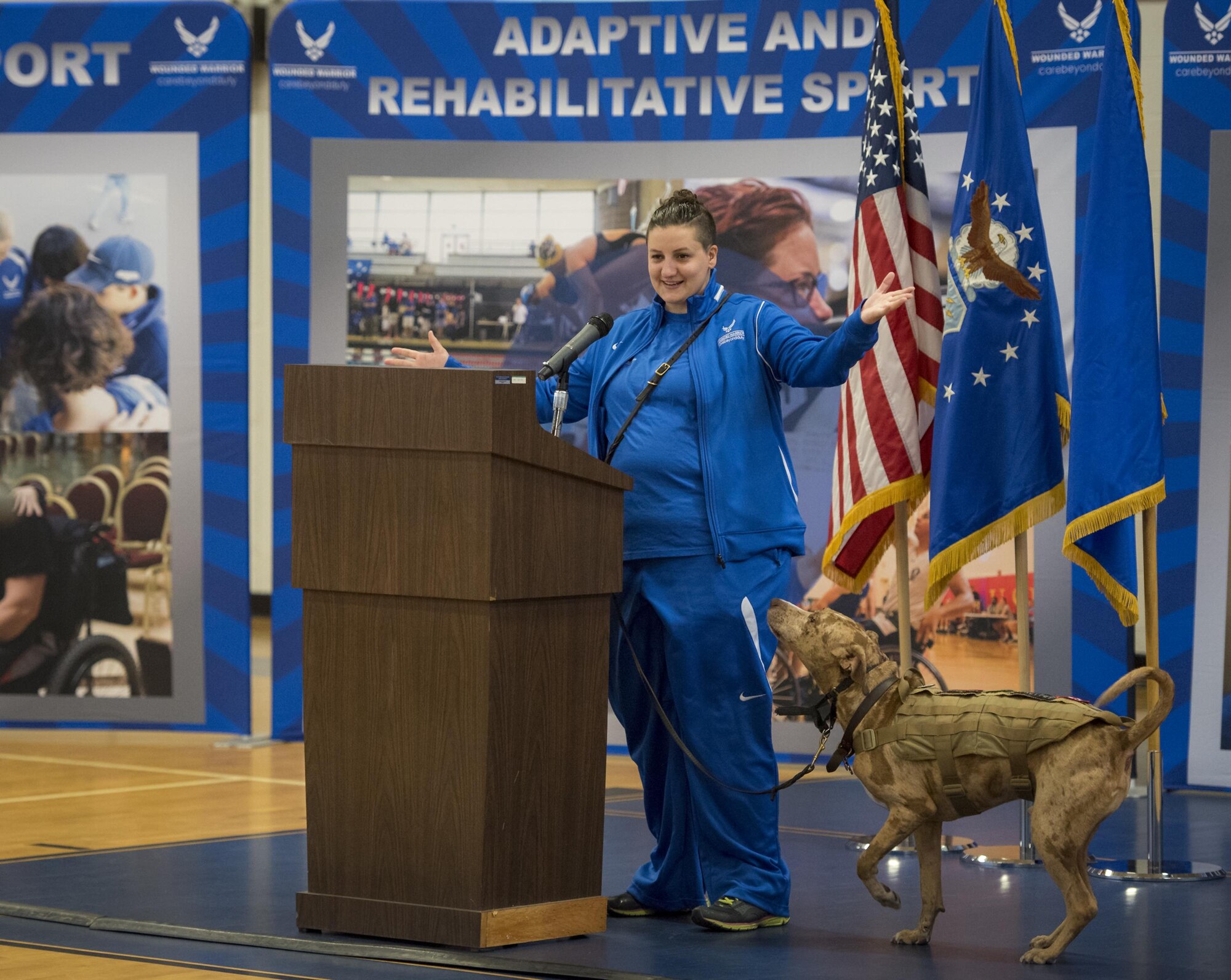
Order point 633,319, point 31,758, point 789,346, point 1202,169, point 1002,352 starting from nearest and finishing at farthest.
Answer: point 789,346, point 633,319, point 1002,352, point 1202,169, point 31,758

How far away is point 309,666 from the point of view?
3447 mm

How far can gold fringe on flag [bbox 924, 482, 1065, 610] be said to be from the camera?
4.88 metres

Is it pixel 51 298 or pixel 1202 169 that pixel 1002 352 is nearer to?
pixel 1202 169

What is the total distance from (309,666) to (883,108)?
8.83ft

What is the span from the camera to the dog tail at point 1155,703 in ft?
11.1

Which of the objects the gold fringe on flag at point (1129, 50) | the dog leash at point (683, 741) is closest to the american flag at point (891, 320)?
the gold fringe on flag at point (1129, 50)

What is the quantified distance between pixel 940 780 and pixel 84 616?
14.9 feet

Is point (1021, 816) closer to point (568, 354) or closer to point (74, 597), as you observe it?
point (568, 354)

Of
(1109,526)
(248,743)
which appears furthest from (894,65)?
(248,743)

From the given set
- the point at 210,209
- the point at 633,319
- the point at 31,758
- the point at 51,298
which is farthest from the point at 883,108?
the point at 31,758

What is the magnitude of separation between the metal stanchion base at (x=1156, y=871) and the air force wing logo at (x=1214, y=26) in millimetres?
3027

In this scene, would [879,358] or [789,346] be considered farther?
[879,358]

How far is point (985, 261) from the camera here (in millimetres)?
4906

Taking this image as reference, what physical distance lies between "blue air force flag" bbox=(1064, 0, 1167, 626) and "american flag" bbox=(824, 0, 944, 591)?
0.49m
